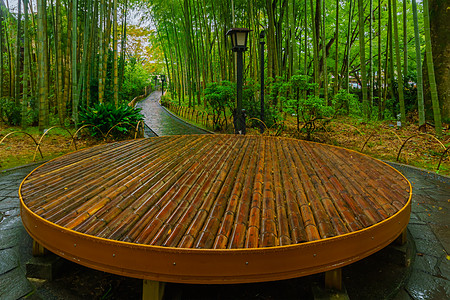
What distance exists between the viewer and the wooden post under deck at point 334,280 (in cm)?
112

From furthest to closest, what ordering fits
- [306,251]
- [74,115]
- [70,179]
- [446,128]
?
1. [74,115]
2. [446,128]
3. [70,179]
4. [306,251]

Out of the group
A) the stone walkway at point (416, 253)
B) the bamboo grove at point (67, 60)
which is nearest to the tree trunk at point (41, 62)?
the bamboo grove at point (67, 60)

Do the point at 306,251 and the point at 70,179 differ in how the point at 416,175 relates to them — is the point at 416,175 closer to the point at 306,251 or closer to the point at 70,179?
the point at 306,251

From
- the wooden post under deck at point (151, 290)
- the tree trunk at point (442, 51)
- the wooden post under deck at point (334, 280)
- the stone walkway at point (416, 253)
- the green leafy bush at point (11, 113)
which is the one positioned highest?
the tree trunk at point (442, 51)

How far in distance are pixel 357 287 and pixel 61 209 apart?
4.94 ft

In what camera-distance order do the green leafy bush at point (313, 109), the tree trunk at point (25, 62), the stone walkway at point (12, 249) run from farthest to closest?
the green leafy bush at point (313, 109), the tree trunk at point (25, 62), the stone walkway at point (12, 249)

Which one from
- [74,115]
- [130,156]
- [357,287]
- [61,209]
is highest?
[74,115]

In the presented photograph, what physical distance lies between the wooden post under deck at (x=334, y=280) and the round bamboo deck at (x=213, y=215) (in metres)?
0.15

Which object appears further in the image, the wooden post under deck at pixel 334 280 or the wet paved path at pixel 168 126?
the wet paved path at pixel 168 126

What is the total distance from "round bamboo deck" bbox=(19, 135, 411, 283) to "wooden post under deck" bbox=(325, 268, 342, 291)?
0.50ft

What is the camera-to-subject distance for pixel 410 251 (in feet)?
5.31

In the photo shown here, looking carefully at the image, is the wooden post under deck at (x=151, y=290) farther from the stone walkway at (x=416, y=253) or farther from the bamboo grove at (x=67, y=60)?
the bamboo grove at (x=67, y=60)

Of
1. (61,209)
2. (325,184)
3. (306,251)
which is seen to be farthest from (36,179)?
(325,184)

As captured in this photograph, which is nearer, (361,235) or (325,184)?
(361,235)
